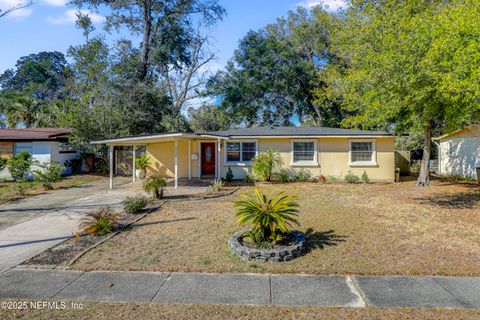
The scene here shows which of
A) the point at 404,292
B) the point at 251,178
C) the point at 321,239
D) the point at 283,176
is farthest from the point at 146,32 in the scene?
the point at 404,292

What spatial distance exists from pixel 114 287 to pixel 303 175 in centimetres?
1315

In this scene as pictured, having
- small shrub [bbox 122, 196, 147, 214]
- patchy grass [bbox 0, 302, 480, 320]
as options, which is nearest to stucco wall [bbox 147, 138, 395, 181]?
small shrub [bbox 122, 196, 147, 214]

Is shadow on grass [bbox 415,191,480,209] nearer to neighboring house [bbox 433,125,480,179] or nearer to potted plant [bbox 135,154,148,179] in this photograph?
A: neighboring house [bbox 433,125,480,179]

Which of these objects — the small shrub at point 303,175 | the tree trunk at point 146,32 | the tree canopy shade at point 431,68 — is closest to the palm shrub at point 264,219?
the tree canopy shade at point 431,68

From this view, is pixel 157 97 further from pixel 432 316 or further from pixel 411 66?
pixel 432 316

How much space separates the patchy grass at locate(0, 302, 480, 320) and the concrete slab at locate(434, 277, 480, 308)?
28 cm

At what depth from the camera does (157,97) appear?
23.1m

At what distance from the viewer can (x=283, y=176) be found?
1628 cm

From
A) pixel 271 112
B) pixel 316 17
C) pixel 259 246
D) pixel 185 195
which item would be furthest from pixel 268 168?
pixel 316 17

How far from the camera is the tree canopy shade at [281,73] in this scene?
25438mm

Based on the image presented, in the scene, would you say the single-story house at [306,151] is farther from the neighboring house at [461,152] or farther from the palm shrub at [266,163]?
the neighboring house at [461,152]

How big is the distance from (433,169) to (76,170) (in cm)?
2662

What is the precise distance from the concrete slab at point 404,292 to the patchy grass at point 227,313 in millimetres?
180

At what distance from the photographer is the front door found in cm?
1752
